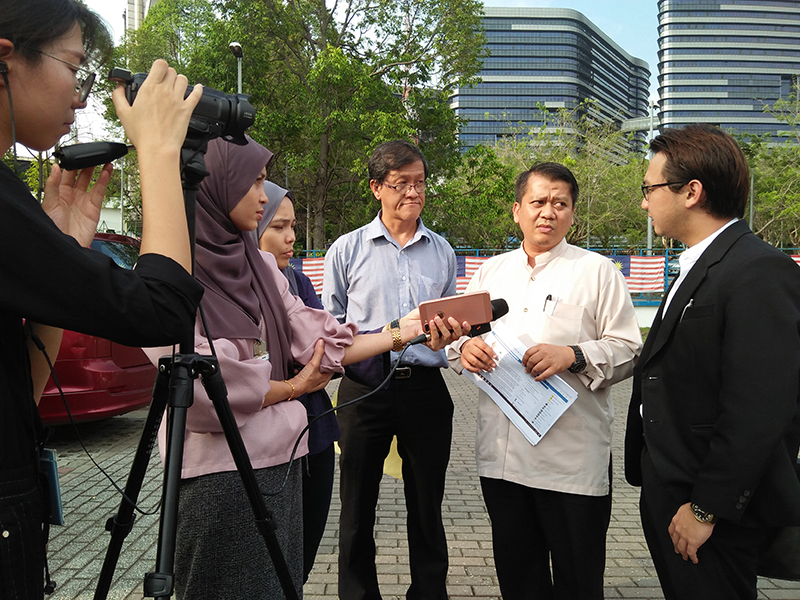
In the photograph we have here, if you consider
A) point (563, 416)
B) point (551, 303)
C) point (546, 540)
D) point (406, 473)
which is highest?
point (551, 303)

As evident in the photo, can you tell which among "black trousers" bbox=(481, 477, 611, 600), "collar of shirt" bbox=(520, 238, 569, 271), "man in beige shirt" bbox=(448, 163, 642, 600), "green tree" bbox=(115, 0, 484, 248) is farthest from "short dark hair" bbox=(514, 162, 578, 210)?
"green tree" bbox=(115, 0, 484, 248)

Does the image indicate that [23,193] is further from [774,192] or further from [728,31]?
[728,31]

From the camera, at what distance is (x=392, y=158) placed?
351 centimetres

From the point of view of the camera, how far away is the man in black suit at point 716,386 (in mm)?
1869

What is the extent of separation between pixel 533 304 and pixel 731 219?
34.3 inches

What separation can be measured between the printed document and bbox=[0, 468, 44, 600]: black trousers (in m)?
1.86

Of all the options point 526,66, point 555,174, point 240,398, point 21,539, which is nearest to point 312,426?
point 240,398

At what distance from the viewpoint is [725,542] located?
1967 mm

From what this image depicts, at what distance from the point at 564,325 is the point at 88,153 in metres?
1.95

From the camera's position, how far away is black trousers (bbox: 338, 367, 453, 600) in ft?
10.5

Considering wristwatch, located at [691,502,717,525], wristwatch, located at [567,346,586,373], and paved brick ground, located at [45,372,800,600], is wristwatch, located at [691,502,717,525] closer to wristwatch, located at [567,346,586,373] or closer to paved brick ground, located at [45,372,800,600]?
wristwatch, located at [567,346,586,373]

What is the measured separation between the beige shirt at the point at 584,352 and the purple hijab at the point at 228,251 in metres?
1.22

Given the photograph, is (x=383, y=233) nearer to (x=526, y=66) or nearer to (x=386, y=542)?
(x=386, y=542)

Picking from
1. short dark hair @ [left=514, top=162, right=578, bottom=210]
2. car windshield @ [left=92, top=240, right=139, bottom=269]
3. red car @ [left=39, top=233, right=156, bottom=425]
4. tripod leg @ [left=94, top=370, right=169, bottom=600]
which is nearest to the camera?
tripod leg @ [left=94, top=370, right=169, bottom=600]
